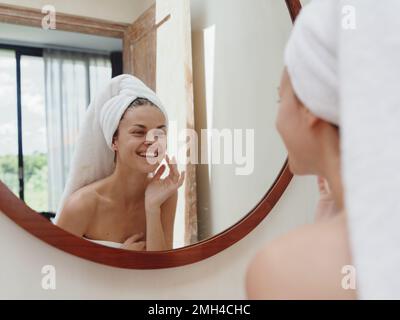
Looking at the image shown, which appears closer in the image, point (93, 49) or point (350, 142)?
point (350, 142)

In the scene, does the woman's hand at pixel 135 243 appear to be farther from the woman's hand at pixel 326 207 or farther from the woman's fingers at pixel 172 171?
the woman's hand at pixel 326 207

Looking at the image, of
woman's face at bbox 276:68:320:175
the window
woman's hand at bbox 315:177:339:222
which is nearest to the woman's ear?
woman's face at bbox 276:68:320:175

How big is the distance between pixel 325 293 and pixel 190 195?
49 centimetres

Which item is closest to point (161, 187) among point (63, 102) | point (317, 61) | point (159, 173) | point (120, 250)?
point (159, 173)

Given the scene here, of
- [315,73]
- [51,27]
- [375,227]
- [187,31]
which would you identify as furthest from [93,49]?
[375,227]

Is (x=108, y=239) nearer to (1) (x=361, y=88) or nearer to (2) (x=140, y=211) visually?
(2) (x=140, y=211)

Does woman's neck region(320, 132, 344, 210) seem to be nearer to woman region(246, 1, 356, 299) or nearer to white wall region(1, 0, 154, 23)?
woman region(246, 1, 356, 299)

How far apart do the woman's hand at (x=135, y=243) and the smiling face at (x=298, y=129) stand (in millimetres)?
400

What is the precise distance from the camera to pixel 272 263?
1.71 ft

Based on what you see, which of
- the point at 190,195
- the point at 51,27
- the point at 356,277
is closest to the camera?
the point at 356,277

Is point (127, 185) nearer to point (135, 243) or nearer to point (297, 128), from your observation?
point (135, 243)

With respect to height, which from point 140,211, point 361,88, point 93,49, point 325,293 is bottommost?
point 325,293

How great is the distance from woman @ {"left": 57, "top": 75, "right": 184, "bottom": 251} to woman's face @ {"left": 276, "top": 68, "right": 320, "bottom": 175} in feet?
1.15

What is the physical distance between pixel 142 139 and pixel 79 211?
0.18 m
